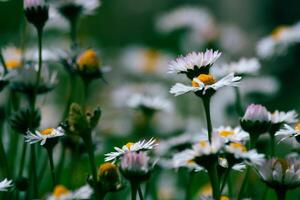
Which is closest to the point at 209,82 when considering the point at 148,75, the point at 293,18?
the point at 148,75

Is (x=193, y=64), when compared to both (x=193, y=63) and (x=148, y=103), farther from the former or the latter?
(x=148, y=103)

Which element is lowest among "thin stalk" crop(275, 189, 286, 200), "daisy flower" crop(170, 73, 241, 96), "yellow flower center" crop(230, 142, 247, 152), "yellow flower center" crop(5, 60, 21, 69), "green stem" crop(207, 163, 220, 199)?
"thin stalk" crop(275, 189, 286, 200)

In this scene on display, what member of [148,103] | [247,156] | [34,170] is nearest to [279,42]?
[148,103]

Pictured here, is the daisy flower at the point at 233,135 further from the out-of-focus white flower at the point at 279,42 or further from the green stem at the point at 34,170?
the out-of-focus white flower at the point at 279,42

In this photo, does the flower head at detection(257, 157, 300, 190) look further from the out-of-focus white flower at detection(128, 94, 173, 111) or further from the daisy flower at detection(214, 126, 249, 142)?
the out-of-focus white flower at detection(128, 94, 173, 111)

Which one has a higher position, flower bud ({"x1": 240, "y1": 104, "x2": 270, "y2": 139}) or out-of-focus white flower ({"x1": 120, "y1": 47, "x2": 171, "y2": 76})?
out-of-focus white flower ({"x1": 120, "y1": 47, "x2": 171, "y2": 76})

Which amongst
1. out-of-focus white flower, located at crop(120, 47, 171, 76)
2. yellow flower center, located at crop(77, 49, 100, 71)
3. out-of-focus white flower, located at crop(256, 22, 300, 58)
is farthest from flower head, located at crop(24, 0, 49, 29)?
out-of-focus white flower, located at crop(120, 47, 171, 76)

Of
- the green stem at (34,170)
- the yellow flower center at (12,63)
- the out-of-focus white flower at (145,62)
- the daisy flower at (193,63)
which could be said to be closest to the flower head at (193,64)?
the daisy flower at (193,63)

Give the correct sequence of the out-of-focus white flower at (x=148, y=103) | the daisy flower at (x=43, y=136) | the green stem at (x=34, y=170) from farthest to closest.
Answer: the out-of-focus white flower at (x=148, y=103), the green stem at (x=34, y=170), the daisy flower at (x=43, y=136)
